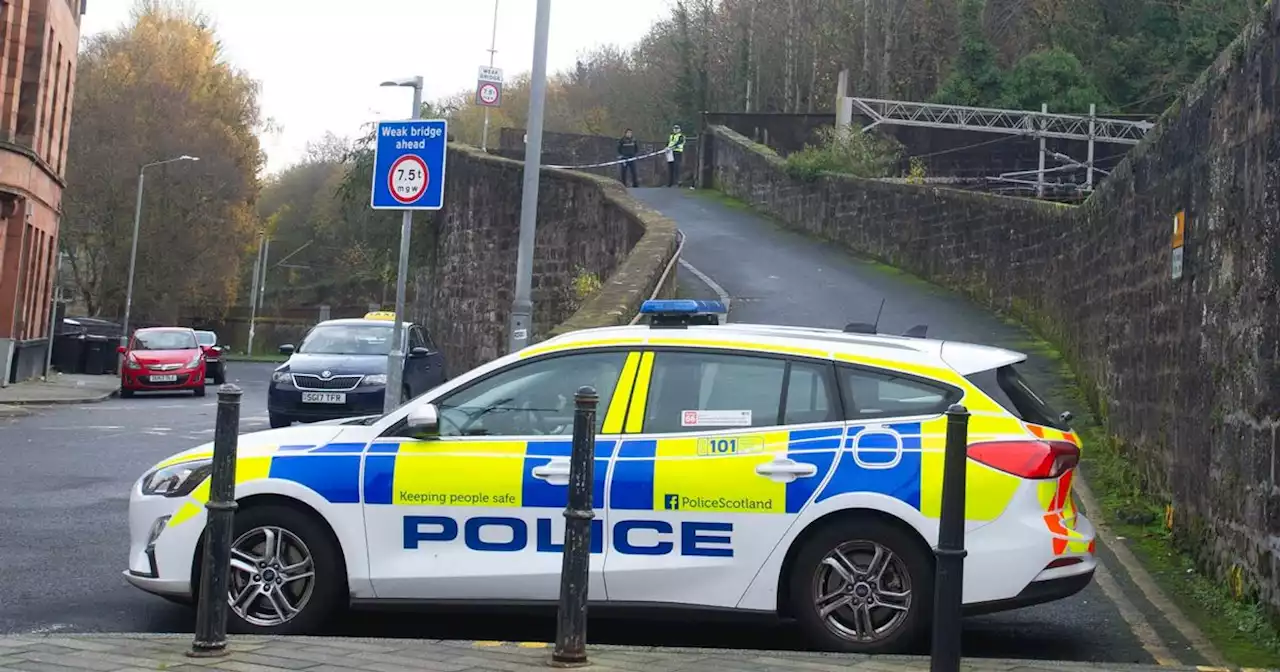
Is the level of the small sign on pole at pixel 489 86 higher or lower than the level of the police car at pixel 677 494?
higher

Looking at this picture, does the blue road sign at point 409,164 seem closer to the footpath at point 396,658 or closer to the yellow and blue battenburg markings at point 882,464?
the yellow and blue battenburg markings at point 882,464

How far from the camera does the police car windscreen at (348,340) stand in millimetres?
19750

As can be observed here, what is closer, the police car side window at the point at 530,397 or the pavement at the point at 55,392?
the police car side window at the point at 530,397

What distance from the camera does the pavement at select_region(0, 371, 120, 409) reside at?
26.6 meters

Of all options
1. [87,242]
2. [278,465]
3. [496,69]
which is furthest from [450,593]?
[87,242]

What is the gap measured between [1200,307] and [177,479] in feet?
20.4

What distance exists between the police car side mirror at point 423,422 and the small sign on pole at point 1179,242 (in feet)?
18.9

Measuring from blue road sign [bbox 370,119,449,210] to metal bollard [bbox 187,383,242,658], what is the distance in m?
8.48

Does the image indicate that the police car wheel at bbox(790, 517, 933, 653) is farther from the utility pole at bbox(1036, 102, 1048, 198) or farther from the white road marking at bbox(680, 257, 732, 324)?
the utility pole at bbox(1036, 102, 1048, 198)

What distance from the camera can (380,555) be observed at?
6906 mm

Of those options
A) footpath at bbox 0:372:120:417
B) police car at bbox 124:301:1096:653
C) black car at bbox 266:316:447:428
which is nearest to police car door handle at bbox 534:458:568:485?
police car at bbox 124:301:1096:653

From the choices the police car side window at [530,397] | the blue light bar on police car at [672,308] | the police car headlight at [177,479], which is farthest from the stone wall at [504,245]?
the police car headlight at [177,479]

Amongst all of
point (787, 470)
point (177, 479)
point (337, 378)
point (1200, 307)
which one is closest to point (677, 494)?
point (787, 470)

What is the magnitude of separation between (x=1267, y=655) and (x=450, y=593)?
367 cm
